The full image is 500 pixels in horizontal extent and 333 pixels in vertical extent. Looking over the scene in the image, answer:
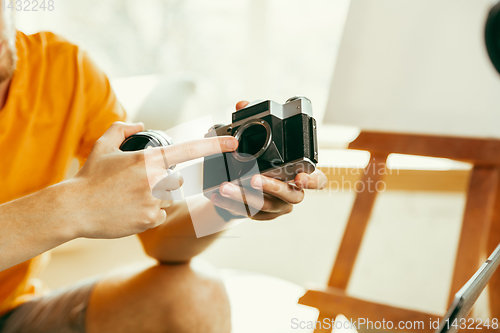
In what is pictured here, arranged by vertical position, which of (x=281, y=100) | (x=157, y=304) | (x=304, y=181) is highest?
(x=304, y=181)

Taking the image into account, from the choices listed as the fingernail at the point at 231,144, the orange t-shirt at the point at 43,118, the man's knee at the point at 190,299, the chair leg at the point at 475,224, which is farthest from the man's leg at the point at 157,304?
the chair leg at the point at 475,224

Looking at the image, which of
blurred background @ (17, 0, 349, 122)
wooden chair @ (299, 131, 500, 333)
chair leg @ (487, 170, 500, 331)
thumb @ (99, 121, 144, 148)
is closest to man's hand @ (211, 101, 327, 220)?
thumb @ (99, 121, 144, 148)

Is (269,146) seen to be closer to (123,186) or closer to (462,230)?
(123,186)

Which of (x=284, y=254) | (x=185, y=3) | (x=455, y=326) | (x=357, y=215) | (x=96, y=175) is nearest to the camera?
(x=455, y=326)

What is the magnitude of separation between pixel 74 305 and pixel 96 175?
0.93 feet

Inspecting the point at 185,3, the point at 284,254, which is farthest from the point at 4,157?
the point at 185,3

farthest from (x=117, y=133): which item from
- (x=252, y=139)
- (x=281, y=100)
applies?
(x=281, y=100)

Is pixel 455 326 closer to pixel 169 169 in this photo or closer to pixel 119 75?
pixel 169 169

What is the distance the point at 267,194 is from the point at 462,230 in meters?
0.36

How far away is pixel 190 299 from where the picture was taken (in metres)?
0.49

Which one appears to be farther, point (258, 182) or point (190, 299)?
point (190, 299)

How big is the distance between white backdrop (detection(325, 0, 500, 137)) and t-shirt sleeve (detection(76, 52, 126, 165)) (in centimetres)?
38

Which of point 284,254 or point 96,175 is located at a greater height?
point 96,175

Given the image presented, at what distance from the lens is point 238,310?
63 centimetres
